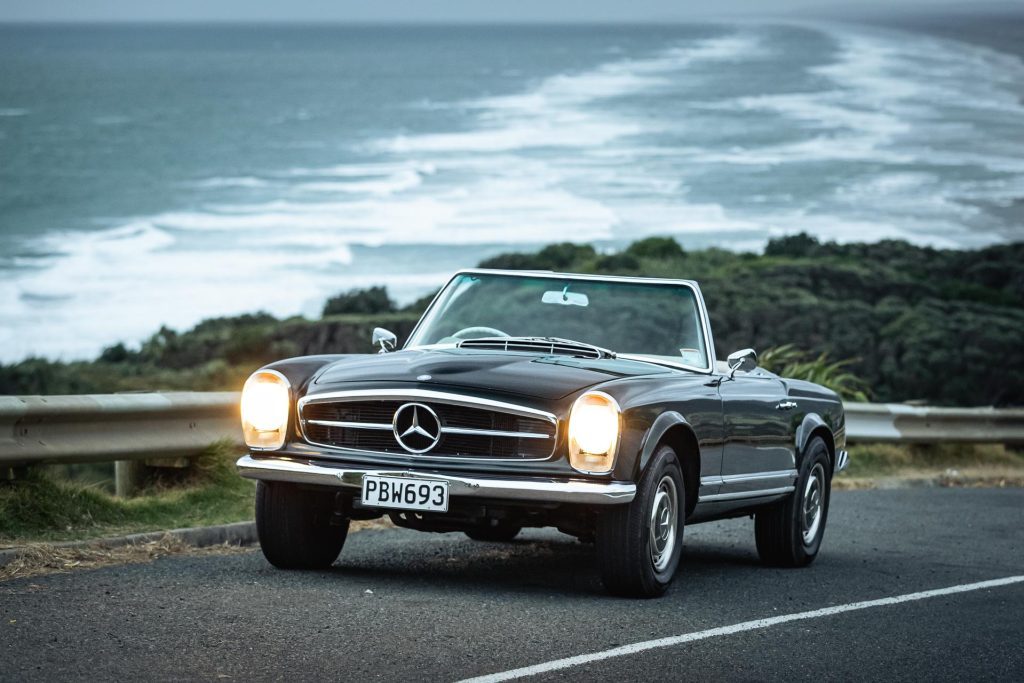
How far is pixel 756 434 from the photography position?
29.0 ft

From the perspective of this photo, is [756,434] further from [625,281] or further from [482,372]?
[482,372]

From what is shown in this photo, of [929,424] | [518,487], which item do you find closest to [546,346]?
[518,487]

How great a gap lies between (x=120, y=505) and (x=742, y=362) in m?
3.50

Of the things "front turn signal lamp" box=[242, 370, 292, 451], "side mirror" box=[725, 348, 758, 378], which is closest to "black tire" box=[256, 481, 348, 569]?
"front turn signal lamp" box=[242, 370, 292, 451]

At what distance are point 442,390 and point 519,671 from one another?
6.47ft

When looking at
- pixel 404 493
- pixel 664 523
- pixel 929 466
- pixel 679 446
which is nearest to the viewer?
pixel 404 493

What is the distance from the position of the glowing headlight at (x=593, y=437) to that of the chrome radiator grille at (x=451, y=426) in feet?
0.32

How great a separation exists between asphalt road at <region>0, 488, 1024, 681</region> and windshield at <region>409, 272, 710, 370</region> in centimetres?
120

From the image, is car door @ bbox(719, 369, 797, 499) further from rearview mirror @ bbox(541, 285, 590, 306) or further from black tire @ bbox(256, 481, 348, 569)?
black tire @ bbox(256, 481, 348, 569)

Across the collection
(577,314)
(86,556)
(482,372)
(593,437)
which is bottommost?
(86,556)

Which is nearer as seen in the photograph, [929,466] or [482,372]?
[482,372]

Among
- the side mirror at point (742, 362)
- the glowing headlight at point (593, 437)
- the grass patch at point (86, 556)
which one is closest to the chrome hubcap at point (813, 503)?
the side mirror at point (742, 362)

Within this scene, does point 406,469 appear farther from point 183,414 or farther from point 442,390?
point 183,414

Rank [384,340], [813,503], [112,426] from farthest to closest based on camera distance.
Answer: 1. [813,503]
2. [112,426]
3. [384,340]
